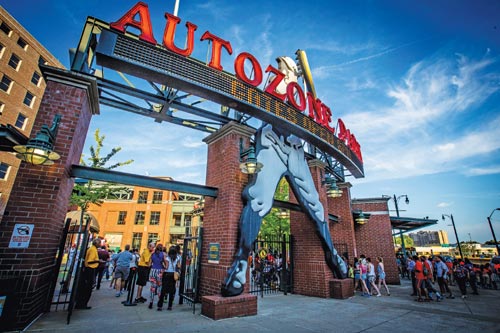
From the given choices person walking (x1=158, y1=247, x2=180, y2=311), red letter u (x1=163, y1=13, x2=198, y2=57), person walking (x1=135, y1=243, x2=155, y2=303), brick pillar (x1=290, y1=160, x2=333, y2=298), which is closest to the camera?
red letter u (x1=163, y1=13, x2=198, y2=57)

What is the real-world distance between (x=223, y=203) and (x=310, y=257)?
471 centimetres

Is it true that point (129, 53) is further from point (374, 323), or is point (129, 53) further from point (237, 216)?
point (374, 323)

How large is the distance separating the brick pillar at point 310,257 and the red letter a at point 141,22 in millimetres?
7642

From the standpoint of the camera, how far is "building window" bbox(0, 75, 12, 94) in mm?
22702

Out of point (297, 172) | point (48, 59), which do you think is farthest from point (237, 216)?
point (48, 59)

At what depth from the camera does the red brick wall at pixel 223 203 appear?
251 inches

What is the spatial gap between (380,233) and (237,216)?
12521 millimetres

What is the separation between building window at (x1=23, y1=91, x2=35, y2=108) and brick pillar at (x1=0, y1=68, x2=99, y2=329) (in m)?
27.6

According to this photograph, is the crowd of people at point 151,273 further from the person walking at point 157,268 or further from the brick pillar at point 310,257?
the brick pillar at point 310,257

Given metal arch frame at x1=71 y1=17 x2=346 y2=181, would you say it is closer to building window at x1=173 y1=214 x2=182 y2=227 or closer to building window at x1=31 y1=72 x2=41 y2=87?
building window at x1=31 y1=72 x2=41 y2=87

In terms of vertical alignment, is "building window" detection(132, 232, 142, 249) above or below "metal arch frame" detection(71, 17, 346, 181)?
below

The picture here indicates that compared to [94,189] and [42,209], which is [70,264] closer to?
[42,209]

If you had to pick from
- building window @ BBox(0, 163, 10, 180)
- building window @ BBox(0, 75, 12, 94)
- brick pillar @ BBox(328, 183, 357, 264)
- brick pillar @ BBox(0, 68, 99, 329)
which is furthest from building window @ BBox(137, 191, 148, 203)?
brick pillar @ BBox(0, 68, 99, 329)

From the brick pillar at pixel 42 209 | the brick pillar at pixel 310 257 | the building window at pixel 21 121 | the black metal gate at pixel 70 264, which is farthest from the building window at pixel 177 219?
the brick pillar at pixel 42 209
